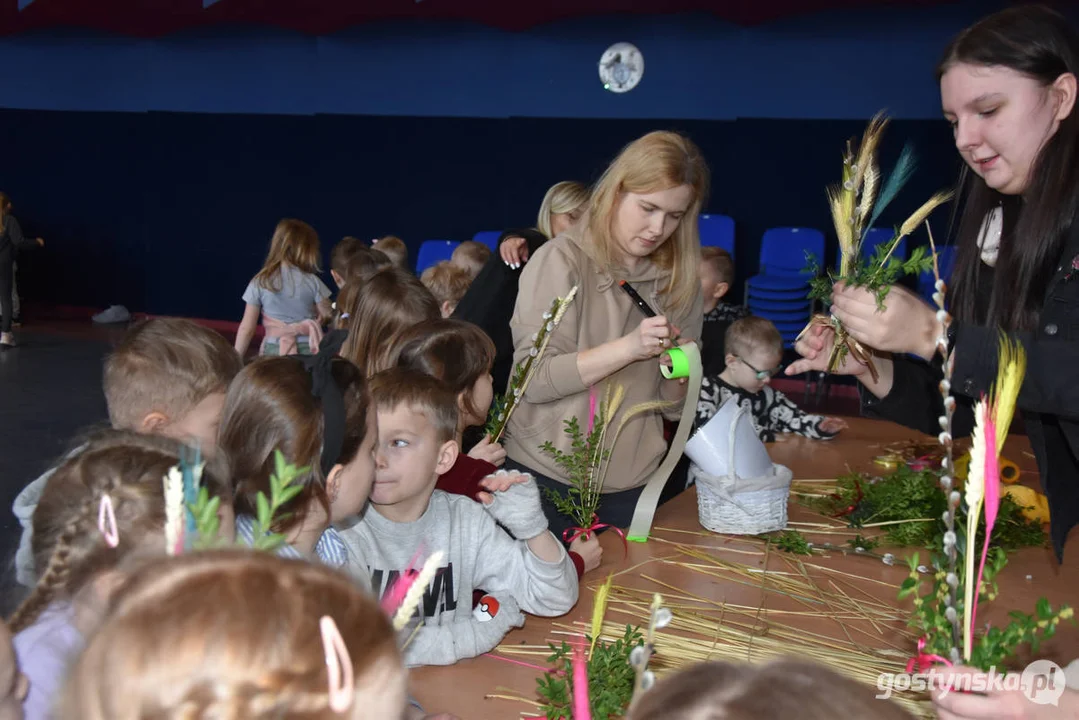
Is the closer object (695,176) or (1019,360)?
(1019,360)

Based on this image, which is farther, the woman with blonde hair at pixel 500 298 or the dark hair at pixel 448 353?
the woman with blonde hair at pixel 500 298

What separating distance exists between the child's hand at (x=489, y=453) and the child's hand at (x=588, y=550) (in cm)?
33

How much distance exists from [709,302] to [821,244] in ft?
12.2

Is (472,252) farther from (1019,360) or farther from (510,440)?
(1019,360)

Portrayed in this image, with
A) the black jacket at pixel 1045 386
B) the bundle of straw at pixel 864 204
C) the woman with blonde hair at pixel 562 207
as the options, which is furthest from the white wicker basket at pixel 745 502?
the woman with blonde hair at pixel 562 207

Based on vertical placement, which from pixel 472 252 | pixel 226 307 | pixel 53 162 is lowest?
pixel 226 307

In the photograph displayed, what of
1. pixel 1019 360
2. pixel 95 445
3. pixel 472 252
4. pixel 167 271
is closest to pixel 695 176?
pixel 1019 360

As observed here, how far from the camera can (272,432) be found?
176cm

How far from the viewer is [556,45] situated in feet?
30.8

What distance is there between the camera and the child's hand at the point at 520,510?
203 cm

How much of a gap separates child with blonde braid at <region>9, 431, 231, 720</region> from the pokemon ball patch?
67 centimetres

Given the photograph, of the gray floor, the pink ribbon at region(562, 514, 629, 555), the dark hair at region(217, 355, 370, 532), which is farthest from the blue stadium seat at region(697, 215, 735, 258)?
the dark hair at region(217, 355, 370, 532)

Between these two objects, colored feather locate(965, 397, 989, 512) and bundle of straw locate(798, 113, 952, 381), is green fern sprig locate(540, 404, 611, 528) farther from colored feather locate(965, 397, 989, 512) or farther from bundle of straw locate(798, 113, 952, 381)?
colored feather locate(965, 397, 989, 512)

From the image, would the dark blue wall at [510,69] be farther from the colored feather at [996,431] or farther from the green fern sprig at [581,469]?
the colored feather at [996,431]
